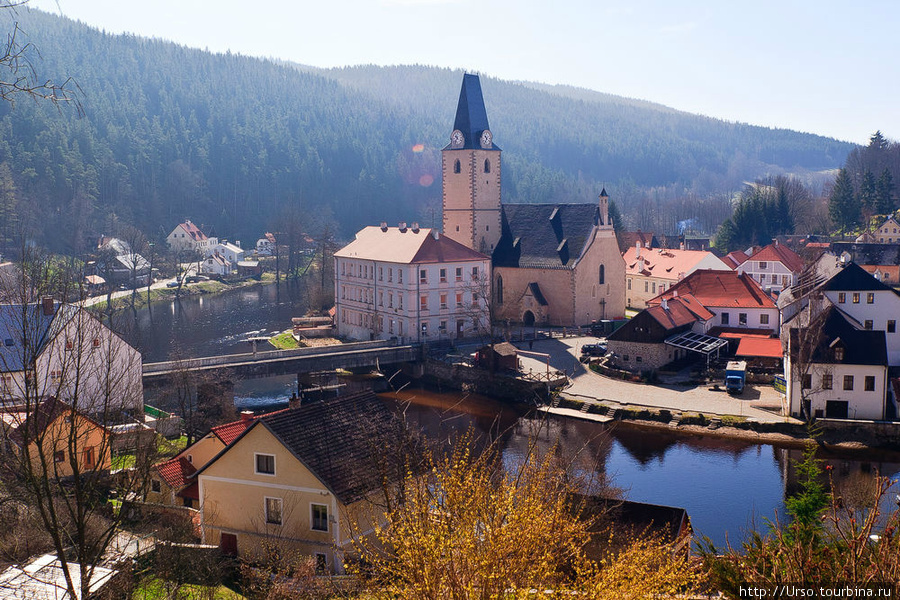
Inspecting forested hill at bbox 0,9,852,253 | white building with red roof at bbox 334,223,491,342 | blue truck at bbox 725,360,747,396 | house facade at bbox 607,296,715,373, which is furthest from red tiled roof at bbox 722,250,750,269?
forested hill at bbox 0,9,852,253

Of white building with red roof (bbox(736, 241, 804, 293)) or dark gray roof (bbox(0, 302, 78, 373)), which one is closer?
dark gray roof (bbox(0, 302, 78, 373))

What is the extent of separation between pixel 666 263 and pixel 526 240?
14.7 metres

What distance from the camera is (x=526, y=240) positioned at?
61.8 metres

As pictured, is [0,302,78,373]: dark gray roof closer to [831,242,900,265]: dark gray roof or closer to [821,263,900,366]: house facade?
[821,263,900,366]: house facade

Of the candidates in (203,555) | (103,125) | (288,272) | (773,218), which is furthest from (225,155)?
(203,555)

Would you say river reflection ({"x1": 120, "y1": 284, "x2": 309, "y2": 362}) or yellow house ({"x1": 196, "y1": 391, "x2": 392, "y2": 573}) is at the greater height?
yellow house ({"x1": 196, "y1": 391, "x2": 392, "y2": 573})

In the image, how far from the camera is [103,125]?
5945 inches

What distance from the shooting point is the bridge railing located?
134ft

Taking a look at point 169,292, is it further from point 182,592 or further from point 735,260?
point 182,592

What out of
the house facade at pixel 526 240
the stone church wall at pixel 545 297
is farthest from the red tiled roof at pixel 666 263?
the stone church wall at pixel 545 297

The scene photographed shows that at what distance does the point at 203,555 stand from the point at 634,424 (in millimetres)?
22818

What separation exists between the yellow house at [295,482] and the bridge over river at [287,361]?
722 inches

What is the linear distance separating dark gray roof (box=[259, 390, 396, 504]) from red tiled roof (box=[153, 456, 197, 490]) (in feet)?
18.9

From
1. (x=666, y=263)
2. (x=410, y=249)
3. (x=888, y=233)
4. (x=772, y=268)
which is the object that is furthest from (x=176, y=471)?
(x=888, y=233)
